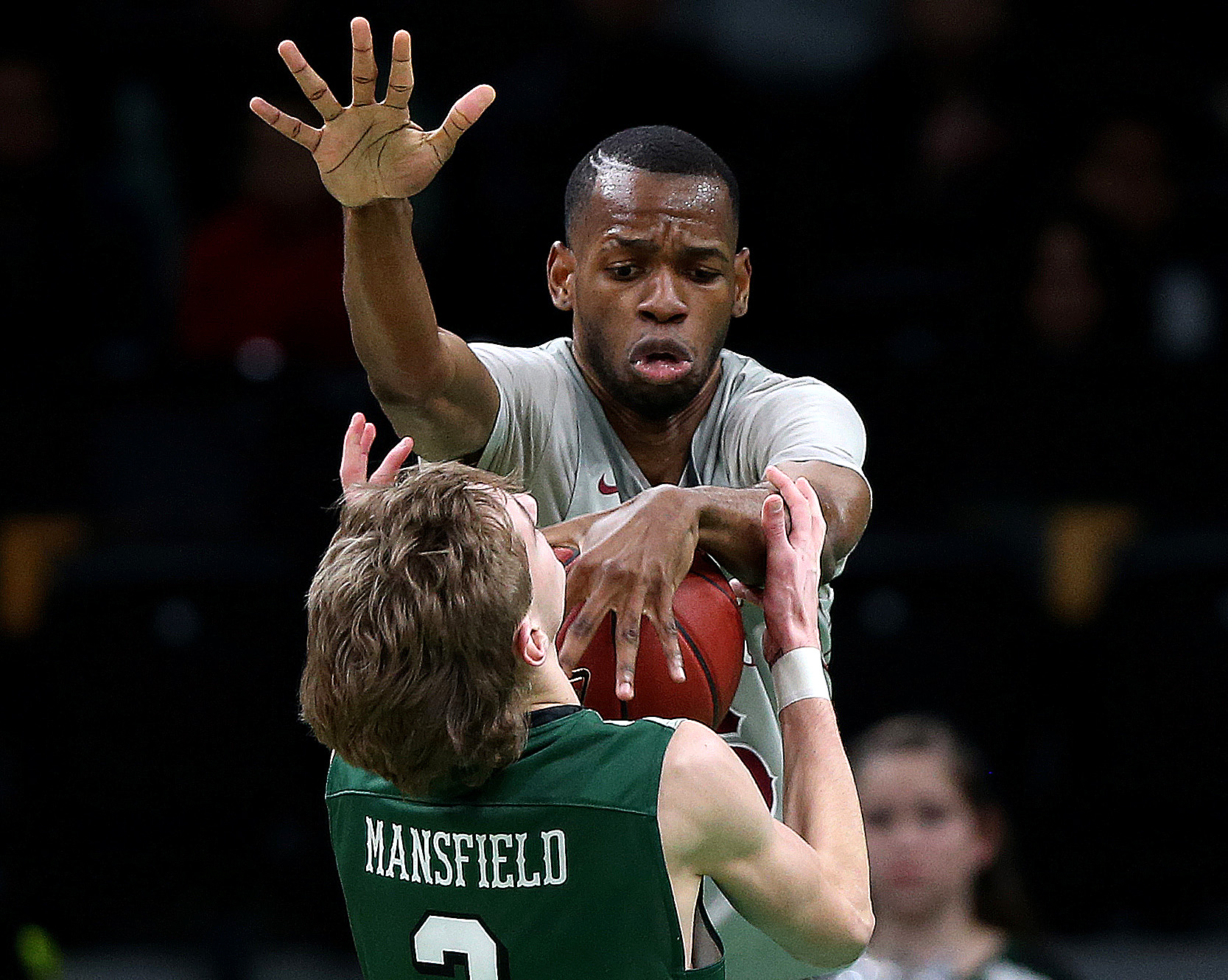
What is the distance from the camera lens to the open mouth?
2.99 m

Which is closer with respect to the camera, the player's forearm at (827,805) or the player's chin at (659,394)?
the player's forearm at (827,805)

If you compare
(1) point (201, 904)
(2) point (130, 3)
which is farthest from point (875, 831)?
(2) point (130, 3)

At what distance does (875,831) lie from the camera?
4.18 m

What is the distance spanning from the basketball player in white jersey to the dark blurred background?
2.00 metres

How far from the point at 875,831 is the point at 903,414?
1.65 meters

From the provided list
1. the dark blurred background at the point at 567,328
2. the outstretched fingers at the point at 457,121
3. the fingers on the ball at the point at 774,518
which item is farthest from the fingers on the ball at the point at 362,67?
the dark blurred background at the point at 567,328

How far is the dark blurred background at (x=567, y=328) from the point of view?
16.7 feet

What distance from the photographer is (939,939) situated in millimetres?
4039

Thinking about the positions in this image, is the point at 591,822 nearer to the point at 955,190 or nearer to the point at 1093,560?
the point at 1093,560

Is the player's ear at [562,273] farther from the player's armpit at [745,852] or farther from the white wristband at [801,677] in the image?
the player's armpit at [745,852]

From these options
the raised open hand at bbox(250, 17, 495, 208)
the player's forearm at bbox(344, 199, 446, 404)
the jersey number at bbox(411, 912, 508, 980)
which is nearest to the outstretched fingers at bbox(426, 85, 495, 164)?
the raised open hand at bbox(250, 17, 495, 208)

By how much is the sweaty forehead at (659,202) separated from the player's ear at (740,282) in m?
0.14

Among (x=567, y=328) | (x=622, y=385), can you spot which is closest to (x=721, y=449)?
(x=622, y=385)

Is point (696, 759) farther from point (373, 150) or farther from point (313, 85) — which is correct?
point (313, 85)
